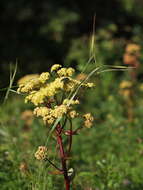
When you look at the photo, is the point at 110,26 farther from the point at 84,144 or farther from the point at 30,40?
the point at 84,144

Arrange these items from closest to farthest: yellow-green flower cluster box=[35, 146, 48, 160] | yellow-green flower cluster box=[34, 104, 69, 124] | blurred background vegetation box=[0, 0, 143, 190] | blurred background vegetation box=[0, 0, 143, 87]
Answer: yellow-green flower cluster box=[34, 104, 69, 124]
yellow-green flower cluster box=[35, 146, 48, 160]
blurred background vegetation box=[0, 0, 143, 190]
blurred background vegetation box=[0, 0, 143, 87]

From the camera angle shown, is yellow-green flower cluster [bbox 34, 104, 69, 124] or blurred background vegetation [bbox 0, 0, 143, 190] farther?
blurred background vegetation [bbox 0, 0, 143, 190]

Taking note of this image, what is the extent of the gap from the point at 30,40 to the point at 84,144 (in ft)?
10.1

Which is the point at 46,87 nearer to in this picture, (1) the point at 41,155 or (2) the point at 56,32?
(1) the point at 41,155

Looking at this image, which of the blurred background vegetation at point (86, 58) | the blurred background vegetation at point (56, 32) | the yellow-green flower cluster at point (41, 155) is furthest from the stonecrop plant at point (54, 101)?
the blurred background vegetation at point (56, 32)

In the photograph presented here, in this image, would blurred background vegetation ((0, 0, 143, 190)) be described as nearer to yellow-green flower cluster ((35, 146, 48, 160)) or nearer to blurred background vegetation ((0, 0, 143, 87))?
blurred background vegetation ((0, 0, 143, 87))

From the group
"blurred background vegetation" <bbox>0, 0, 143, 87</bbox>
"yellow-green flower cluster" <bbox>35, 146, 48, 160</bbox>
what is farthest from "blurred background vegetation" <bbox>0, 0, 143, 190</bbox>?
"yellow-green flower cluster" <bbox>35, 146, 48, 160</bbox>

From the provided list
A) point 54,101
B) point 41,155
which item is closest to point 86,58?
point 54,101

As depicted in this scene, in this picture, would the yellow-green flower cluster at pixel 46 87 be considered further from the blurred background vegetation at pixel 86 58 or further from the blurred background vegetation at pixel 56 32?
the blurred background vegetation at pixel 56 32

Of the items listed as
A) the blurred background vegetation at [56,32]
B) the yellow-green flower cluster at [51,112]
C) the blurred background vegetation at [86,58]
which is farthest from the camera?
the blurred background vegetation at [56,32]

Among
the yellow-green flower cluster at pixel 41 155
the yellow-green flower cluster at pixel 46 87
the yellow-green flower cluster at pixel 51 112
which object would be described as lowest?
the yellow-green flower cluster at pixel 41 155

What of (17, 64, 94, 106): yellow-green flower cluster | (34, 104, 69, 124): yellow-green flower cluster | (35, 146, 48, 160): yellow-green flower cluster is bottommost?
(35, 146, 48, 160): yellow-green flower cluster

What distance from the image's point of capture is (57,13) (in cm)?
651

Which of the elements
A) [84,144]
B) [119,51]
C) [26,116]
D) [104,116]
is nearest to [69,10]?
[119,51]
